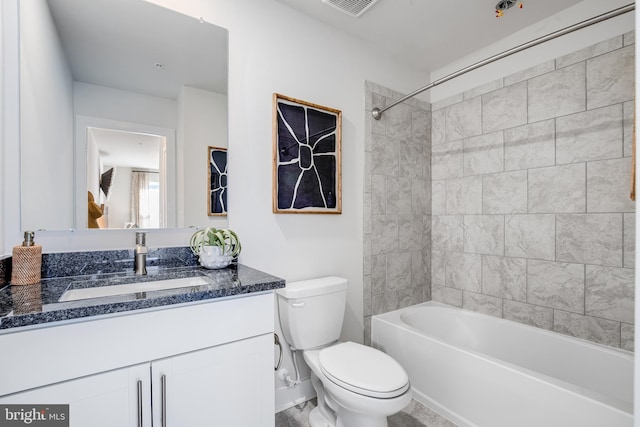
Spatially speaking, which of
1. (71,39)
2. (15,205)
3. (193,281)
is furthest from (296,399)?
(71,39)

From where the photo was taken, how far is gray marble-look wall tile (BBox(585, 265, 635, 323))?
1.69 meters

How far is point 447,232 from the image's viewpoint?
102 inches

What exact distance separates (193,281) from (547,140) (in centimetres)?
229

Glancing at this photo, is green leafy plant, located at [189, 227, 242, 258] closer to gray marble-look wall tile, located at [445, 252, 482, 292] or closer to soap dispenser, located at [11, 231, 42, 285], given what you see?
soap dispenser, located at [11, 231, 42, 285]

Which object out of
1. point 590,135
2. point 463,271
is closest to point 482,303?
point 463,271

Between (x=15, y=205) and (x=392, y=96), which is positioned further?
(x=392, y=96)

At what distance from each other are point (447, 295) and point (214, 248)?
202 cm

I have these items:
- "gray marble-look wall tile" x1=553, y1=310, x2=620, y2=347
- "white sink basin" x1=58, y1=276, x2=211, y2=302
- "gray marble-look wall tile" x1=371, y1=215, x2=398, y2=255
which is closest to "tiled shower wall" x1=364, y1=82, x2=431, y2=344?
"gray marble-look wall tile" x1=371, y1=215, x2=398, y2=255

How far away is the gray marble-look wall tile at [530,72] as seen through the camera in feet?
6.60

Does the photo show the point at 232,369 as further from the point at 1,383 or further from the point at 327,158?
the point at 327,158

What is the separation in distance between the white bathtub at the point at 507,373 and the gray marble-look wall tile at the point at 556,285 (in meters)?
0.19

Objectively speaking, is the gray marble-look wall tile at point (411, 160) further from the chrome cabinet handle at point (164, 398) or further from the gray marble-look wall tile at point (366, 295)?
the chrome cabinet handle at point (164, 398)

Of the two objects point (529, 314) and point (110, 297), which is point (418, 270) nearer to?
point (529, 314)

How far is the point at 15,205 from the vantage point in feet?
3.91
